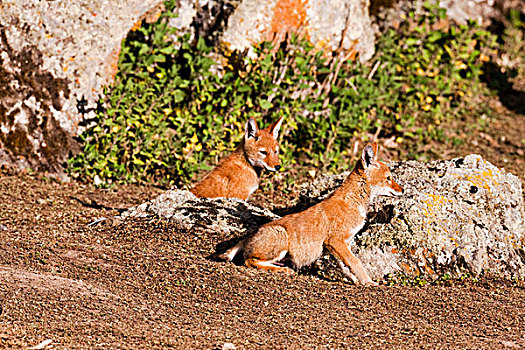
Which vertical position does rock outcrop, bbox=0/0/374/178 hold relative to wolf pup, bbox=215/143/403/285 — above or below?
above

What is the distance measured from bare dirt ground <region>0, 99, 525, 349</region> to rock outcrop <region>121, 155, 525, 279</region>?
0.75ft

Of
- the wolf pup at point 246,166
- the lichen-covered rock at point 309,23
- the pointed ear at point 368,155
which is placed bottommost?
the wolf pup at point 246,166

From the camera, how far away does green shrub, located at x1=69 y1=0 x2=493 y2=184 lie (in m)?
9.58

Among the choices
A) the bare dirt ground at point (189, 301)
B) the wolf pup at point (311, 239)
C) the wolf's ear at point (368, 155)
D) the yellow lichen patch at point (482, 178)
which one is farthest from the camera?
the yellow lichen patch at point (482, 178)

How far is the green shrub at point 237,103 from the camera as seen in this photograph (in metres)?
9.58

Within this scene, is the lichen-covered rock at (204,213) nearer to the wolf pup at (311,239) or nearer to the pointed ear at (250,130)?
the wolf pup at (311,239)

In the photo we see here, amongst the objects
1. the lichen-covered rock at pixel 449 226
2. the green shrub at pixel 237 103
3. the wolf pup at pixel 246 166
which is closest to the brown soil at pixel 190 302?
the lichen-covered rock at pixel 449 226

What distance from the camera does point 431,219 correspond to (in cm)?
692

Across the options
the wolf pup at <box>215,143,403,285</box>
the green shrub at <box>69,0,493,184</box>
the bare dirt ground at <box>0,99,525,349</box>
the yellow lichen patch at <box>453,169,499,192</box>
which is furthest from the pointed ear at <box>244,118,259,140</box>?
the yellow lichen patch at <box>453,169,499,192</box>

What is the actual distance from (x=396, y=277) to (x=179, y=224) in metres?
2.41

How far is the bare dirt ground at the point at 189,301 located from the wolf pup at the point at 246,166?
50.2 inches

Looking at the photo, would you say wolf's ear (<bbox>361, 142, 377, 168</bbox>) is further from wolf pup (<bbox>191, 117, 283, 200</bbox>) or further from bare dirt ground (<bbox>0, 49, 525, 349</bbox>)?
wolf pup (<bbox>191, 117, 283, 200</bbox>)

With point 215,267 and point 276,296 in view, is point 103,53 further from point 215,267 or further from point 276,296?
point 276,296

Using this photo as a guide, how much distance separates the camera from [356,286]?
6.31m
